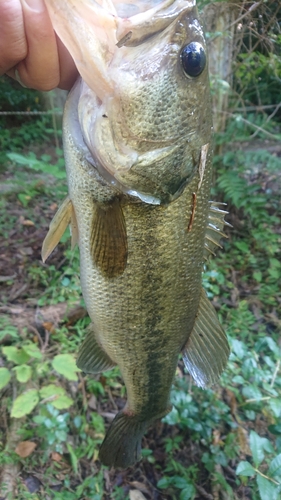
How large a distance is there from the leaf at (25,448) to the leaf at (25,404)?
34 cm

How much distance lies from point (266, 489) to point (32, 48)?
1.75 metres

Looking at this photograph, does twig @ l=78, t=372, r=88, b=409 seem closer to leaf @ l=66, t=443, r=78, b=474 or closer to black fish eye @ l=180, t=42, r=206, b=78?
leaf @ l=66, t=443, r=78, b=474

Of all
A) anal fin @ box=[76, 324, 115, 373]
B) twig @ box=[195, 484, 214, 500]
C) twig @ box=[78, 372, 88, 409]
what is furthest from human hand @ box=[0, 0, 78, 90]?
twig @ box=[195, 484, 214, 500]

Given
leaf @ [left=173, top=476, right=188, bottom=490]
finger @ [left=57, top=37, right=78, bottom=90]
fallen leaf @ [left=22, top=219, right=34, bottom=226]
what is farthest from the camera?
fallen leaf @ [left=22, top=219, right=34, bottom=226]

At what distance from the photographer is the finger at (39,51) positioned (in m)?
0.92

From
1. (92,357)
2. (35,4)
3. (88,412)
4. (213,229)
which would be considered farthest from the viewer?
(88,412)

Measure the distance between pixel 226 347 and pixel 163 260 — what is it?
52cm

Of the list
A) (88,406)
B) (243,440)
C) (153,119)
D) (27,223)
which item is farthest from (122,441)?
(27,223)

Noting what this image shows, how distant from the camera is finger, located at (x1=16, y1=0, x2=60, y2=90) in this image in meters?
0.92

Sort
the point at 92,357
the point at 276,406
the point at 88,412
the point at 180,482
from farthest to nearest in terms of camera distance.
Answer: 1. the point at 88,412
2. the point at 180,482
3. the point at 276,406
4. the point at 92,357

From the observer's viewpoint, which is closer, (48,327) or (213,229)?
(213,229)

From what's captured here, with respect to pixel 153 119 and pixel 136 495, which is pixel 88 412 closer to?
pixel 136 495

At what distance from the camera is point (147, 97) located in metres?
1.09

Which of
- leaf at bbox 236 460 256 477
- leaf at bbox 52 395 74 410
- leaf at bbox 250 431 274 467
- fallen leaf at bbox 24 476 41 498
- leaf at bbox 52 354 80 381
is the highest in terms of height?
leaf at bbox 52 354 80 381
